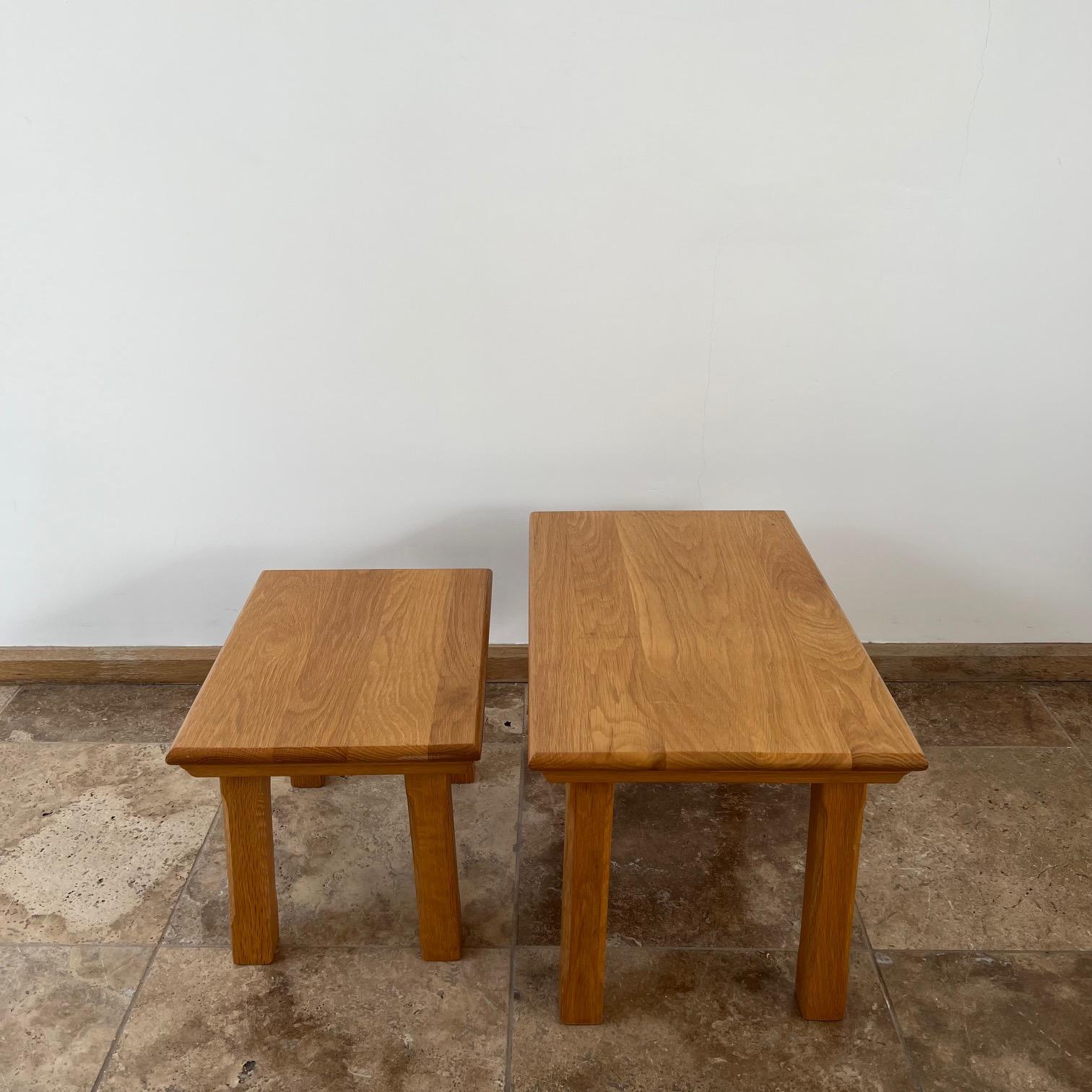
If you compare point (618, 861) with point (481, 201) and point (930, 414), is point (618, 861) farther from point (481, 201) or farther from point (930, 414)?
point (481, 201)

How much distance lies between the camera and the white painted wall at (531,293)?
1.83 m

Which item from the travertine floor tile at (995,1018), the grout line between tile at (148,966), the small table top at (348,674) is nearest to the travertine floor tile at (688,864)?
the travertine floor tile at (995,1018)

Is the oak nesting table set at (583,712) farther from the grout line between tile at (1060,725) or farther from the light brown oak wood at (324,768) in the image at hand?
the grout line between tile at (1060,725)

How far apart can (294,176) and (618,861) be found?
147 cm

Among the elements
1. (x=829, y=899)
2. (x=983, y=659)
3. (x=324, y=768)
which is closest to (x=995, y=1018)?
(x=829, y=899)

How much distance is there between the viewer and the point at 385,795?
2.07 metres

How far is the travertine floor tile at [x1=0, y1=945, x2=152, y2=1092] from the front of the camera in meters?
1.49

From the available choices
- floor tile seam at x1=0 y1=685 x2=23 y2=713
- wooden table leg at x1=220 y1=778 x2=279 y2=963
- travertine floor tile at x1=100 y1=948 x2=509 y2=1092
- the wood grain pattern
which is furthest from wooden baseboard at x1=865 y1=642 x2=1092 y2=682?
floor tile seam at x1=0 y1=685 x2=23 y2=713

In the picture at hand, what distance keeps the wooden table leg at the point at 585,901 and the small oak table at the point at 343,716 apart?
0.58 feet

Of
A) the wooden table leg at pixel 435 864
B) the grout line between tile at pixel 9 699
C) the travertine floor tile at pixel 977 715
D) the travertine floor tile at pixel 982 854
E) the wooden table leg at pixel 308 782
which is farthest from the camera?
the grout line between tile at pixel 9 699

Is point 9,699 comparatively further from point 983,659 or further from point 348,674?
point 983,659

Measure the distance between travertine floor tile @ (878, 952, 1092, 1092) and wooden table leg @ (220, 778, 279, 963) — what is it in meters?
1.04

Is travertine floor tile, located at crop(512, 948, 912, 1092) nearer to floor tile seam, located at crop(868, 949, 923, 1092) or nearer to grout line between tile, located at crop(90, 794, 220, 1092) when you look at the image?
floor tile seam, located at crop(868, 949, 923, 1092)

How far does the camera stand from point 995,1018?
1559 millimetres
